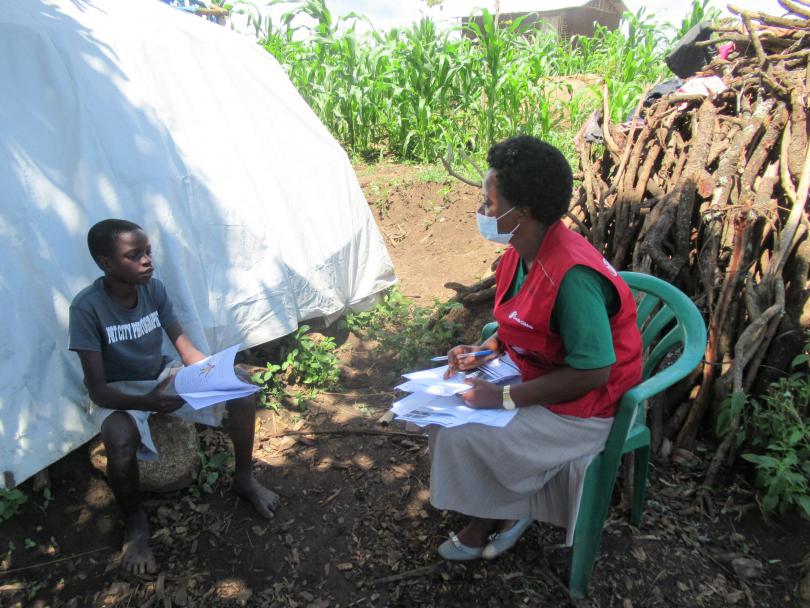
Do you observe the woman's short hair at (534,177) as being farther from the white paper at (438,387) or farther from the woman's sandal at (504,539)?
the woman's sandal at (504,539)

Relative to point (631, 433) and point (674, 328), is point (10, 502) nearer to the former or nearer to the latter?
point (631, 433)

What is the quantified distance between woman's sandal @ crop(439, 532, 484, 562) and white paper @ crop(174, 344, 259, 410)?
1.05m

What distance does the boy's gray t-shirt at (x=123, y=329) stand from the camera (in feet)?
7.20

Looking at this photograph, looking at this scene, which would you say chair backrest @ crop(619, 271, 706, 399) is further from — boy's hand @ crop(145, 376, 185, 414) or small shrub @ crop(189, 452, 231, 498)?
small shrub @ crop(189, 452, 231, 498)

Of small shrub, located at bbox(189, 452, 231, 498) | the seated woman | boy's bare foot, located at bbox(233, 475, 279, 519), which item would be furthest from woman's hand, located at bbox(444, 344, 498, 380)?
small shrub, located at bbox(189, 452, 231, 498)

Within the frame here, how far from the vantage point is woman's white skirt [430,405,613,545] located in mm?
1875

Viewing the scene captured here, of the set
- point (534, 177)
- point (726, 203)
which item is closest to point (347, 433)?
point (534, 177)

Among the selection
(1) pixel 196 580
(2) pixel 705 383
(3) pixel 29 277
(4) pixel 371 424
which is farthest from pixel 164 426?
(2) pixel 705 383

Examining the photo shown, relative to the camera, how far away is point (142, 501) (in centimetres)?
260

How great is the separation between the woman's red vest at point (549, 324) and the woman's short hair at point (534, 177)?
91 millimetres

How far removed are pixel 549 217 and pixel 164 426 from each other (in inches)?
81.6

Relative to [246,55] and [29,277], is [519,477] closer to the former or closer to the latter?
[29,277]

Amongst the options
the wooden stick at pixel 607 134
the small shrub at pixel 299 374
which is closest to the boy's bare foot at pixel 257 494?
the small shrub at pixel 299 374

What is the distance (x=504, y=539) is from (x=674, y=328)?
44.3 inches
